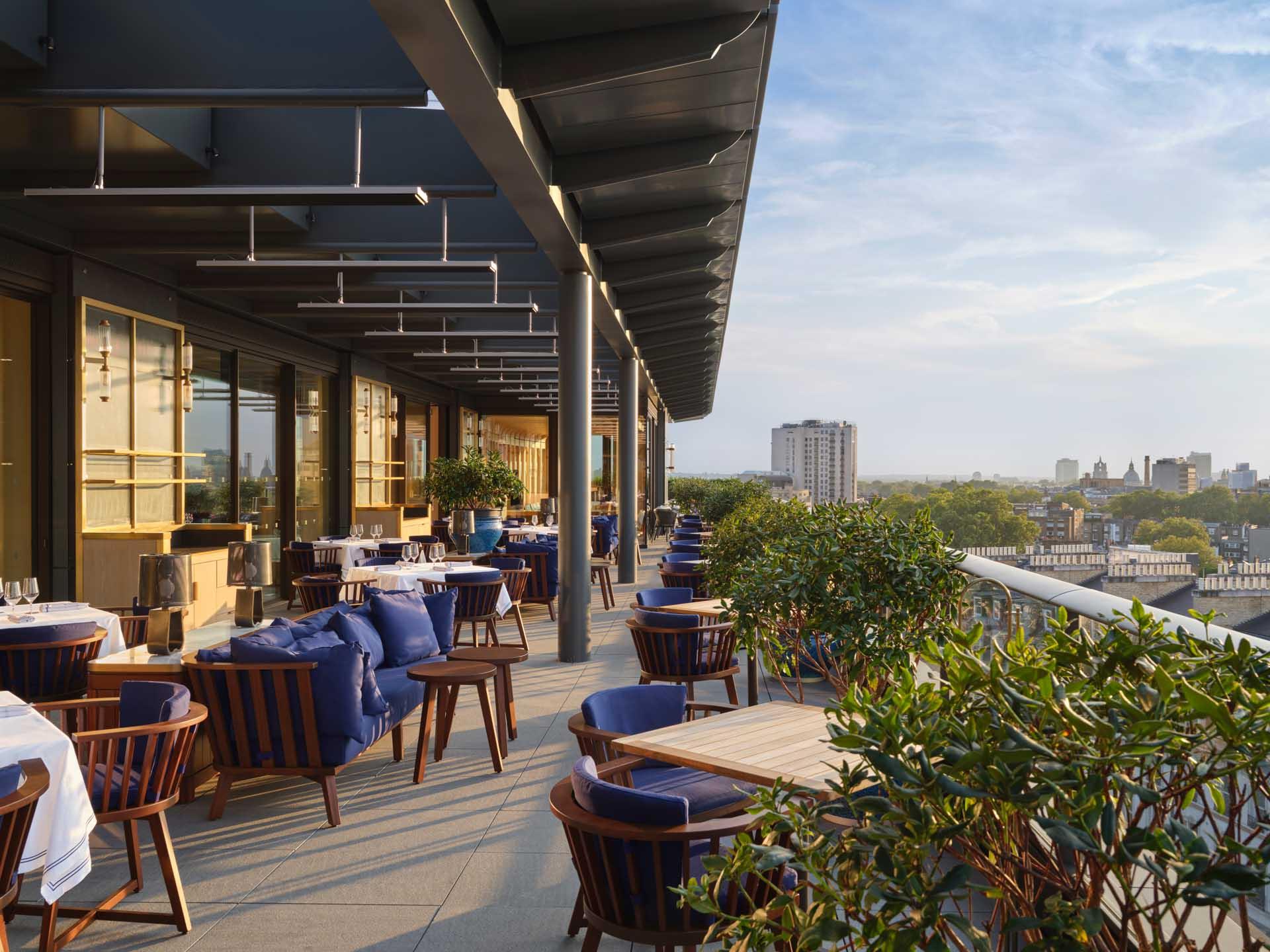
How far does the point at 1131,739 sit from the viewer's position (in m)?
1.12

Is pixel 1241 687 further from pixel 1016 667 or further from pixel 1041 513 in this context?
pixel 1041 513

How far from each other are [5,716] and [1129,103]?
2912cm

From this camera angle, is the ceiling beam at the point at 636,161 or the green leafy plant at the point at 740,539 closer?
the ceiling beam at the point at 636,161

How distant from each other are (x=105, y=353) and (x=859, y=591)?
7375mm

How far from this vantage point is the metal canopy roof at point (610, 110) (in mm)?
4395

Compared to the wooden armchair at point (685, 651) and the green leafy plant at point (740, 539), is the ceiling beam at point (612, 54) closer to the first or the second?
the wooden armchair at point (685, 651)

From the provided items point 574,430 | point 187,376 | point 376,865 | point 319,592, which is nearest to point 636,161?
point 574,430

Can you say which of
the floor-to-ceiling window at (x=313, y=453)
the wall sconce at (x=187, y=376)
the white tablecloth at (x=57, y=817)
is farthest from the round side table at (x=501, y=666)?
the floor-to-ceiling window at (x=313, y=453)

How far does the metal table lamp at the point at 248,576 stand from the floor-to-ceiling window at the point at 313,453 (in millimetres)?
7707

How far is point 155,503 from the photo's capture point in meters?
9.26

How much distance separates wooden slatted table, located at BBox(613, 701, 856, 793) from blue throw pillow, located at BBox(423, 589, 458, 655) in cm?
309

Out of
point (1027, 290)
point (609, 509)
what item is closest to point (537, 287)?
point (609, 509)

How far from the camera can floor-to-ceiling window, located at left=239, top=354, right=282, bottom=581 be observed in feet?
37.7

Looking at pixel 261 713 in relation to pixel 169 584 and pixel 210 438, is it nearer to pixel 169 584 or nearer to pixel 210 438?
pixel 169 584
